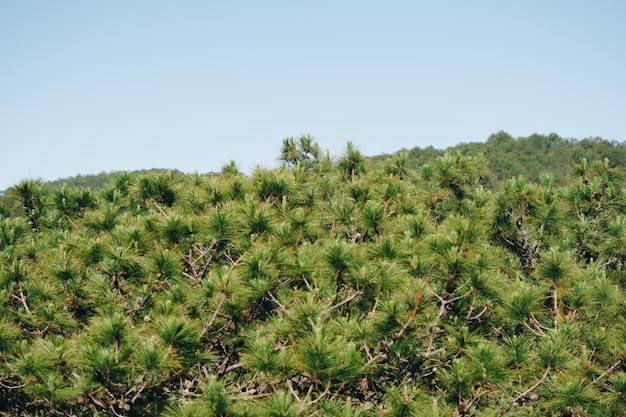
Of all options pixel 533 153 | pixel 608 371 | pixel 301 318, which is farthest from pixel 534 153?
pixel 301 318

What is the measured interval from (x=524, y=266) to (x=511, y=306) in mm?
2674

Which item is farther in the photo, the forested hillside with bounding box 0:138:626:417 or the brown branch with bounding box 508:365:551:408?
the brown branch with bounding box 508:365:551:408

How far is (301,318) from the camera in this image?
9.63 feet

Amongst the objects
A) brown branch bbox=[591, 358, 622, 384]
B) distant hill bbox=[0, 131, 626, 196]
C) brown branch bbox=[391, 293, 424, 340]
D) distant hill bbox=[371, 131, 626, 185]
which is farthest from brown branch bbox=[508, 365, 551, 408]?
distant hill bbox=[371, 131, 626, 185]

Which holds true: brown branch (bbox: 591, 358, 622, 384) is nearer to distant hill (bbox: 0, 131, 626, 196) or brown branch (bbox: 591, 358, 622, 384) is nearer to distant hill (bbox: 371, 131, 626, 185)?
distant hill (bbox: 0, 131, 626, 196)

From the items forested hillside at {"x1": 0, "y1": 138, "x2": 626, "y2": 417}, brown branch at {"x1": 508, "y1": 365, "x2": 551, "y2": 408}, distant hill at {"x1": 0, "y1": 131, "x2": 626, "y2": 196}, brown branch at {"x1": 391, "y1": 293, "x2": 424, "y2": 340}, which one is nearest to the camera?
forested hillside at {"x1": 0, "y1": 138, "x2": 626, "y2": 417}

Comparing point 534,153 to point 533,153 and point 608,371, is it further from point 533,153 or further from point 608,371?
point 608,371

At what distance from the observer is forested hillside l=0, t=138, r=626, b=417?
282 cm

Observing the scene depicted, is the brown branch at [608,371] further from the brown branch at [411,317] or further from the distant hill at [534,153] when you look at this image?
the distant hill at [534,153]

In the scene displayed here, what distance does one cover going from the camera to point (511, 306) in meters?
3.32

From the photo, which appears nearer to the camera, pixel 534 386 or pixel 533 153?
pixel 534 386

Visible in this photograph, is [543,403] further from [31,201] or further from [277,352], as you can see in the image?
[31,201]

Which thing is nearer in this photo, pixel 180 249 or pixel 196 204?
pixel 180 249

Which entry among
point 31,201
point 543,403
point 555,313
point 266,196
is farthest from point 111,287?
point 555,313
